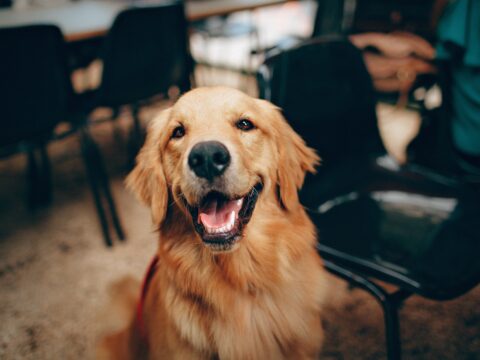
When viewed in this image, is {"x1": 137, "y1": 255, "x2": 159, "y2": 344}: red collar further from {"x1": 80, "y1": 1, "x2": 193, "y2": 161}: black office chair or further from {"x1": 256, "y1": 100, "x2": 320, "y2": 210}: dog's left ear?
{"x1": 80, "y1": 1, "x2": 193, "y2": 161}: black office chair

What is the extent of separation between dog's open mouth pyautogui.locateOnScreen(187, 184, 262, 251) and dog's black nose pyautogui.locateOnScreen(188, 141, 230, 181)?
96 mm

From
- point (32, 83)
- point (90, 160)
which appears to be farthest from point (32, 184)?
point (32, 83)

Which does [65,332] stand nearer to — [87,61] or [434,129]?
[434,129]

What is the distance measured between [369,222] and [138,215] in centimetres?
189

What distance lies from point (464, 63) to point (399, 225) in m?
1.08

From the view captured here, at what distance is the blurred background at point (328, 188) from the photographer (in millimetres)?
1423

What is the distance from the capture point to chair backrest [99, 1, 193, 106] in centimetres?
221

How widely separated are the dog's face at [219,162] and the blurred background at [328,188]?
22cm

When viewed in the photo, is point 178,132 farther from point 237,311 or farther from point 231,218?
point 237,311

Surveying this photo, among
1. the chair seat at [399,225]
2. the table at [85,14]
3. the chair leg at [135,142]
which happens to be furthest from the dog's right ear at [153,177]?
the chair leg at [135,142]

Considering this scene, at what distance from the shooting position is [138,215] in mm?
2793

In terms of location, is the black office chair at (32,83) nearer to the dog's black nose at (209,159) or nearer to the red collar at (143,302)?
the red collar at (143,302)

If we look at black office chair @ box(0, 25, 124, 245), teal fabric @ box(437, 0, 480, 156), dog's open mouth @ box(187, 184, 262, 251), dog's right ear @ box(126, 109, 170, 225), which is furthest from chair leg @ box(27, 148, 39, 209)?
teal fabric @ box(437, 0, 480, 156)

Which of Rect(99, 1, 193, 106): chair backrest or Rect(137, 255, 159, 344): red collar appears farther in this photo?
Rect(99, 1, 193, 106): chair backrest
